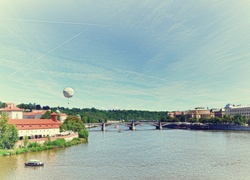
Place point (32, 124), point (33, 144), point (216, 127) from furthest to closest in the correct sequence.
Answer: point (216, 127) < point (32, 124) < point (33, 144)

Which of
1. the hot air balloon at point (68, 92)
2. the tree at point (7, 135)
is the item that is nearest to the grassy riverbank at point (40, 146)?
the tree at point (7, 135)

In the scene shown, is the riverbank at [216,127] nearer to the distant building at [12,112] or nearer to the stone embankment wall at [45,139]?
the stone embankment wall at [45,139]

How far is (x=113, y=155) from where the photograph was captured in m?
47.2

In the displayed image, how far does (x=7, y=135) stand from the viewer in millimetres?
47156

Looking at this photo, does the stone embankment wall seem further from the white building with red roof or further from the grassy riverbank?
the white building with red roof

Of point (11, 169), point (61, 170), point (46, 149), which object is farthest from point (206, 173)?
point (46, 149)

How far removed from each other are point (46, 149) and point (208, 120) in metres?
104

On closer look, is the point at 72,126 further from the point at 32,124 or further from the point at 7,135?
the point at 7,135

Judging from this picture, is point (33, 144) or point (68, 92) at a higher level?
point (68, 92)

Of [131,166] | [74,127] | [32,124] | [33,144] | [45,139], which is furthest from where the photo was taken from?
[74,127]

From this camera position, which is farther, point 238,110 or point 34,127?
point 238,110

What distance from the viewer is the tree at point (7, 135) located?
46781 mm

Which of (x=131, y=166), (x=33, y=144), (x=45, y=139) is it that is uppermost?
(x=45, y=139)

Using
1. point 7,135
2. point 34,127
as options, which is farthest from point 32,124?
point 7,135
